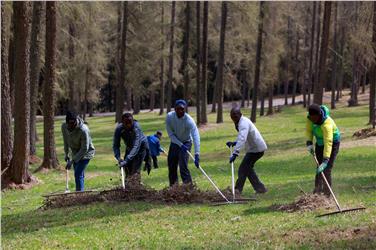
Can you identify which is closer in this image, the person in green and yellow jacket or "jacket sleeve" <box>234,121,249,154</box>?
the person in green and yellow jacket

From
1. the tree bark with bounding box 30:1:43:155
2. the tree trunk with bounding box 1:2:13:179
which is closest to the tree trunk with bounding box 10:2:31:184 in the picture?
the tree trunk with bounding box 1:2:13:179

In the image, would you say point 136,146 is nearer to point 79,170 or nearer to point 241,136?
point 79,170

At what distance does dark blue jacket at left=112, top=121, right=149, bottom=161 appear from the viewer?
38.6 ft

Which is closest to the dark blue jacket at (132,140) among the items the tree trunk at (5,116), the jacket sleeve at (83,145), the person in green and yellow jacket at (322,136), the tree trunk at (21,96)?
the jacket sleeve at (83,145)

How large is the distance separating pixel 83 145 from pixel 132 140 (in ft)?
3.61

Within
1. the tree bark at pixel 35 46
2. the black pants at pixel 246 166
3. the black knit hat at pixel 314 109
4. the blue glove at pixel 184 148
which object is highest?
the tree bark at pixel 35 46

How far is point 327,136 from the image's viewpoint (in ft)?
32.1

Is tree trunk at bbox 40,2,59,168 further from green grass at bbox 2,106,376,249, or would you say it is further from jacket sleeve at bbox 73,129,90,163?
jacket sleeve at bbox 73,129,90,163

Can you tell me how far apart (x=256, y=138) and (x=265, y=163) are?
8.97m

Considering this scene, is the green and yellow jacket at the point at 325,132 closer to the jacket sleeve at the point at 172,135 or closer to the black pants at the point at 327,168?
the black pants at the point at 327,168

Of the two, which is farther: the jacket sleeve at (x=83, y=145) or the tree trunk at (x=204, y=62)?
the tree trunk at (x=204, y=62)

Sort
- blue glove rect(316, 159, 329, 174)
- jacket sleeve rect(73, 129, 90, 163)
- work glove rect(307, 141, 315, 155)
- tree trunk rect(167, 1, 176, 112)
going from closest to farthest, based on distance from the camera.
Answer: blue glove rect(316, 159, 329, 174) → work glove rect(307, 141, 315, 155) → jacket sleeve rect(73, 129, 90, 163) → tree trunk rect(167, 1, 176, 112)

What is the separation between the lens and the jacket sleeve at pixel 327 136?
966cm

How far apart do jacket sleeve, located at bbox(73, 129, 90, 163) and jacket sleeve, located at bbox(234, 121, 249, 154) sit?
10.6ft
